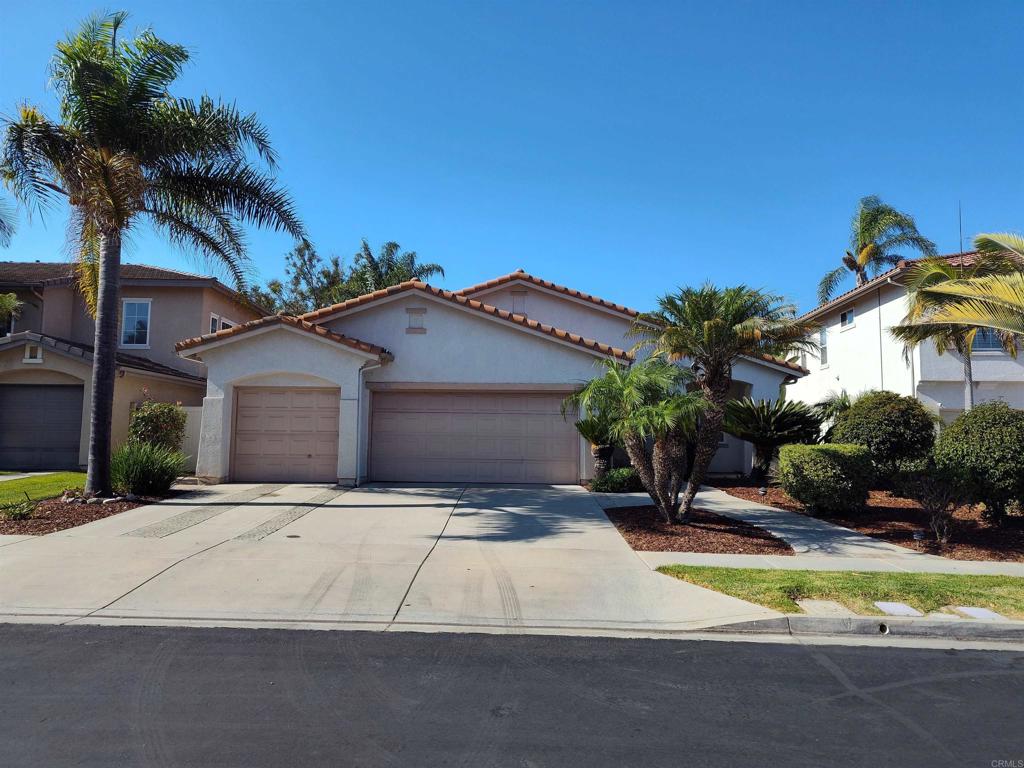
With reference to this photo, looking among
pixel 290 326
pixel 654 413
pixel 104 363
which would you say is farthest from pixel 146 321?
pixel 654 413

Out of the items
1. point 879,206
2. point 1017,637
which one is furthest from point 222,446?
point 879,206

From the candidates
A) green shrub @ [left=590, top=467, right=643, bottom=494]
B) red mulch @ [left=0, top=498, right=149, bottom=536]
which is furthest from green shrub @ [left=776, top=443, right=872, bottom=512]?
red mulch @ [left=0, top=498, right=149, bottom=536]

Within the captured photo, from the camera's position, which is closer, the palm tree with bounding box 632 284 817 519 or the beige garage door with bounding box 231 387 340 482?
the palm tree with bounding box 632 284 817 519

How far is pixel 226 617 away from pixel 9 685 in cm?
170

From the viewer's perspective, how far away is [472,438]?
14.6 metres

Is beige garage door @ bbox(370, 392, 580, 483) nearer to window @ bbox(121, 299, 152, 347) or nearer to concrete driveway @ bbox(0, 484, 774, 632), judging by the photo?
concrete driveway @ bbox(0, 484, 774, 632)

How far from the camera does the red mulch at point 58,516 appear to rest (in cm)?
896

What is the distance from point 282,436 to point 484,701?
1111cm

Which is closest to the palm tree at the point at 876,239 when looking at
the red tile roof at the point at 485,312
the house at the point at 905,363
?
the house at the point at 905,363

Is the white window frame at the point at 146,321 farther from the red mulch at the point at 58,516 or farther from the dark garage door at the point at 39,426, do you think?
the red mulch at the point at 58,516

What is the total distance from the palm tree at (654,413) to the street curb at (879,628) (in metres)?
3.86

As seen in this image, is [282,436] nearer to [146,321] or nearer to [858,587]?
[146,321]

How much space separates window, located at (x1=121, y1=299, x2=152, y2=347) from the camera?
2011 cm

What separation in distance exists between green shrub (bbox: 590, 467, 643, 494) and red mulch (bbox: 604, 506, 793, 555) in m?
2.19
